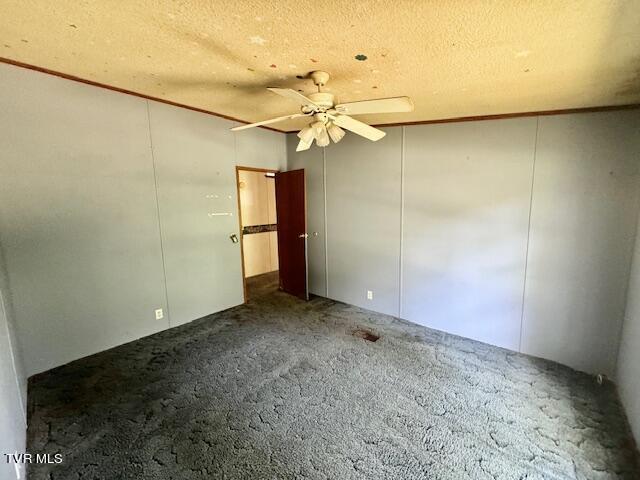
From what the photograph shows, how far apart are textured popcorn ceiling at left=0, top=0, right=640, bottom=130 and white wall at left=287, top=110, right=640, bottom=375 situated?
1.37ft

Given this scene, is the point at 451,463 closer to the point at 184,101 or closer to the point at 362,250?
the point at 362,250

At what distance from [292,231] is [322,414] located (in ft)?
9.27

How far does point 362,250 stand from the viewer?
13.0 feet

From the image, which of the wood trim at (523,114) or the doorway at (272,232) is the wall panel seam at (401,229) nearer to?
the wood trim at (523,114)

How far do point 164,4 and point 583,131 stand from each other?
3325 millimetres

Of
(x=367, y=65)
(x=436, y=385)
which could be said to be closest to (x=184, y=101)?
(x=367, y=65)

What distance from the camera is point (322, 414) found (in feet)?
6.86

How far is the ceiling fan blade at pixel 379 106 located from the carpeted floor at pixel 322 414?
2.19m

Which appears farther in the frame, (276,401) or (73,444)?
(276,401)

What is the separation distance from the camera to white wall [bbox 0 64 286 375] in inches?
91.7

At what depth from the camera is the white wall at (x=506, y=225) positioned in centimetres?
247

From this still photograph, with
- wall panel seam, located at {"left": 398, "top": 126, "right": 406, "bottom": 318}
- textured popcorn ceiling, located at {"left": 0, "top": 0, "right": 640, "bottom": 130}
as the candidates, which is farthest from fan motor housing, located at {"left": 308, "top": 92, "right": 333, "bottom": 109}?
wall panel seam, located at {"left": 398, "top": 126, "right": 406, "bottom": 318}

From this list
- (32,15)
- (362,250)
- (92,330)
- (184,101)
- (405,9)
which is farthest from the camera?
(362,250)

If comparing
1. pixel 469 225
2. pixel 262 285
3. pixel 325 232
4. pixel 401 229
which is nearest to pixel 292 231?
pixel 325 232
